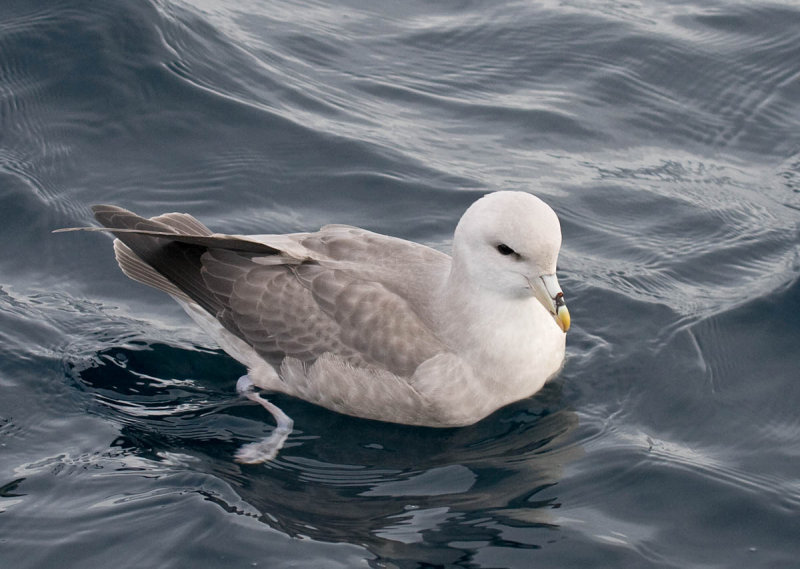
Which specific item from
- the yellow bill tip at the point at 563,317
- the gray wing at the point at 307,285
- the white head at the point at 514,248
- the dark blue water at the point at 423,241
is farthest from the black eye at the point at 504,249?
the dark blue water at the point at 423,241

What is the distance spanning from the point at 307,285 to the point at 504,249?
1151 millimetres

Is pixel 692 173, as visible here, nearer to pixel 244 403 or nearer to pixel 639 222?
pixel 639 222

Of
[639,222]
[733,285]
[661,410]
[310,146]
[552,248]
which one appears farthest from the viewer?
[310,146]

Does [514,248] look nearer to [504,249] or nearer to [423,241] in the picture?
[504,249]

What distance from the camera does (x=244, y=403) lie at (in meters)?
6.21

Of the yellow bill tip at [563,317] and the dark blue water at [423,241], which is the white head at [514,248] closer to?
the yellow bill tip at [563,317]

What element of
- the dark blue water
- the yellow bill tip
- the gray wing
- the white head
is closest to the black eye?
the white head

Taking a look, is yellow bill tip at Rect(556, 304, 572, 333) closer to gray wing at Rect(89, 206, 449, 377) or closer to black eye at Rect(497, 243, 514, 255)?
black eye at Rect(497, 243, 514, 255)

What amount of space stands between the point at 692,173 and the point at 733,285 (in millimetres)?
1413

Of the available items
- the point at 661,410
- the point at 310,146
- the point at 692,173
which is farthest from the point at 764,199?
the point at 310,146

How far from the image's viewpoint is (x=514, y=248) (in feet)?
18.3

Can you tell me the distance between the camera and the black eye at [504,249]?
5676mm

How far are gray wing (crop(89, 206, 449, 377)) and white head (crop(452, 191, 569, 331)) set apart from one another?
1.35 feet

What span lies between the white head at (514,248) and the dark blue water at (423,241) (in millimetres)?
741
